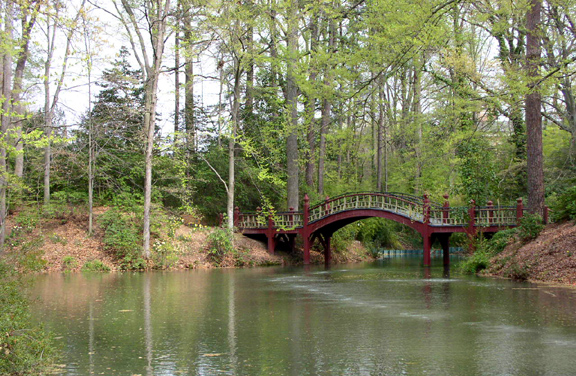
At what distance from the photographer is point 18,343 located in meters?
6.59

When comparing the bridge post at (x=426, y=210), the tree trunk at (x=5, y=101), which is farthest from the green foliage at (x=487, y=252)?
the tree trunk at (x=5, y=101)

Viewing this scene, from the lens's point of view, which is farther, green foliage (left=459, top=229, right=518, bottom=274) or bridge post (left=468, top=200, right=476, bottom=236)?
bridge post (left=468, top=200, right=476, bottom=236)

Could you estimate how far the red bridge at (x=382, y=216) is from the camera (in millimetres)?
23984

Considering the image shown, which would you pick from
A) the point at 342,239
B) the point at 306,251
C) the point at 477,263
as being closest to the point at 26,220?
the point at 306,251

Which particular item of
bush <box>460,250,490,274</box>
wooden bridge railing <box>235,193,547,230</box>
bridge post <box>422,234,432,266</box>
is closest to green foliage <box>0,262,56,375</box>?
bush <box>460,250,490,274</box>

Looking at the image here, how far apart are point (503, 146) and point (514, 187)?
417 centimetres

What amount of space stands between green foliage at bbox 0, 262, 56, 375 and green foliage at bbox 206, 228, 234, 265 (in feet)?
60.6

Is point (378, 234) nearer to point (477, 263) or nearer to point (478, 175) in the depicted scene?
point (478, 175)

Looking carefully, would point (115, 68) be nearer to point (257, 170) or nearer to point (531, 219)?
point (257, 170)

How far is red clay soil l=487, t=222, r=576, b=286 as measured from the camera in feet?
53.2

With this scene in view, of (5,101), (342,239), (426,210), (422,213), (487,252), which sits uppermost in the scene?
(5,101)

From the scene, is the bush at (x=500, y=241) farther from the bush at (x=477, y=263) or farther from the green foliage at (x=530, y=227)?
the green foliage at (x=530, y=227)

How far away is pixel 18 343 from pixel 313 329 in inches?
174

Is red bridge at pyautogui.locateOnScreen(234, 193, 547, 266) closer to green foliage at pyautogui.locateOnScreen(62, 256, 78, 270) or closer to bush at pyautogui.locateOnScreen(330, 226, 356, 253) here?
bush at pyautogui.locateOnScreen(330, 226, 356, 253)
